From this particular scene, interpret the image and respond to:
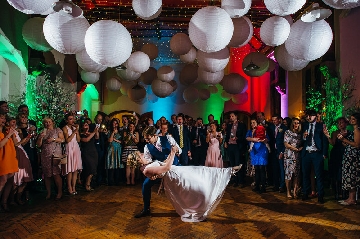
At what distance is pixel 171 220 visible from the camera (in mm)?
4371

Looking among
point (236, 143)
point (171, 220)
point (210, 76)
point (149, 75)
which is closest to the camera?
point (171, 220)

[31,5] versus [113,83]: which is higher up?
[113,83]

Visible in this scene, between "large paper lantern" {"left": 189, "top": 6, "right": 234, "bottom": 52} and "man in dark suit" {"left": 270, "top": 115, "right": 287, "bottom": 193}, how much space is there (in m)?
2.61

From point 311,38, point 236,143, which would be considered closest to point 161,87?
point 236,143

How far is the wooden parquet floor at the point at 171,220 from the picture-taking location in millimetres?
3828

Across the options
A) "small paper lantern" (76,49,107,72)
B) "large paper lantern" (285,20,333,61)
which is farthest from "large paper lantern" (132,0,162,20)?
"small paper lantern" (76,49,107,72)

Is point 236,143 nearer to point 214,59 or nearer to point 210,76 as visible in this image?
point 210,76

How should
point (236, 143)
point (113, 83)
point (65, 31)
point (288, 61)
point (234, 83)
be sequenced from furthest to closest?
point (113, 83) < point (234, 83) < point (236, 143) < point (288, 61) < point (65, 31)

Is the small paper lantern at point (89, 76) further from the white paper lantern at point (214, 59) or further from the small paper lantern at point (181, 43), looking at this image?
the white paper lantern at point (214, 59)

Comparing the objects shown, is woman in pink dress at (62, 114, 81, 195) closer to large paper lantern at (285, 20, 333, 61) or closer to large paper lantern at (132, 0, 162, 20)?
large paper lantern at (132, 0, 162, 20)

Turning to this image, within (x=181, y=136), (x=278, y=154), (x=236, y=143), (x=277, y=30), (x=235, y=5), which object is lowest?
(x=278, y=154)

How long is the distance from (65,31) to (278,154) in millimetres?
4178

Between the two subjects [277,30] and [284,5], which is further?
[277,30]

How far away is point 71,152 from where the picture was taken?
6016mm
